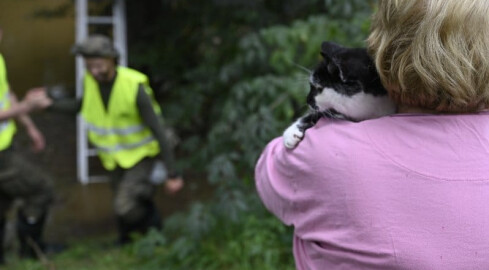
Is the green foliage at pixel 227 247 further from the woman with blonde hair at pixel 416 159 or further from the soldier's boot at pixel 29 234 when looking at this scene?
the woman with blonde hair at pixel 416 159

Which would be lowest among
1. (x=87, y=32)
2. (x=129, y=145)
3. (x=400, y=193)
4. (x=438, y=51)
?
(x=129, y=145)

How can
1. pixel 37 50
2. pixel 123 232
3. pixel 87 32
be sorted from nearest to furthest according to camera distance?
pixel 123 232, pixel 87 32, pixel 37 50

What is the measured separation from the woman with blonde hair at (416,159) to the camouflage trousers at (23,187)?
134 inches

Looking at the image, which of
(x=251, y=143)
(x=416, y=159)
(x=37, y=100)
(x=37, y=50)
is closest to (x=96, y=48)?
(x=37, y=100)

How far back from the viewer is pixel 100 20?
21.1 feet

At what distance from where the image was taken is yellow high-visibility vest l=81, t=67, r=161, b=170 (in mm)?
4473

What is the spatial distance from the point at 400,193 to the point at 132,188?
3.51m

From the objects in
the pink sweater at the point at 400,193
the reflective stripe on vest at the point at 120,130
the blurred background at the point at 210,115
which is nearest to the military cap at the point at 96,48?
the reflective stripe on vest at the point at 120,130

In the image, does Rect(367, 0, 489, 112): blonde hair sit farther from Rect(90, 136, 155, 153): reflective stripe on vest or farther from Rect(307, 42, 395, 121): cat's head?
Rect(90, 136, 155, 153): reflective stripe on vest

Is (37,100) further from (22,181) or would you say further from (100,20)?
(100,20)

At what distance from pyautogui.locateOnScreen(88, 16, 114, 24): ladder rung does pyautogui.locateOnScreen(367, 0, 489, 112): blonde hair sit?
17.6ft

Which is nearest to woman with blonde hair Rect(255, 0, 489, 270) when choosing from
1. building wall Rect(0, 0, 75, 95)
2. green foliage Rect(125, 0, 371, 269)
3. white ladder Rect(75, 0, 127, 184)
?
green foliage Rect(125, 0, 371, 269)

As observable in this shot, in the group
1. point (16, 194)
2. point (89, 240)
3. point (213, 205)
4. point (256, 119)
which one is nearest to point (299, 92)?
point (256, 119)

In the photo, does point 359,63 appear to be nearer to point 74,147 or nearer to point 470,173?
point 470,173
